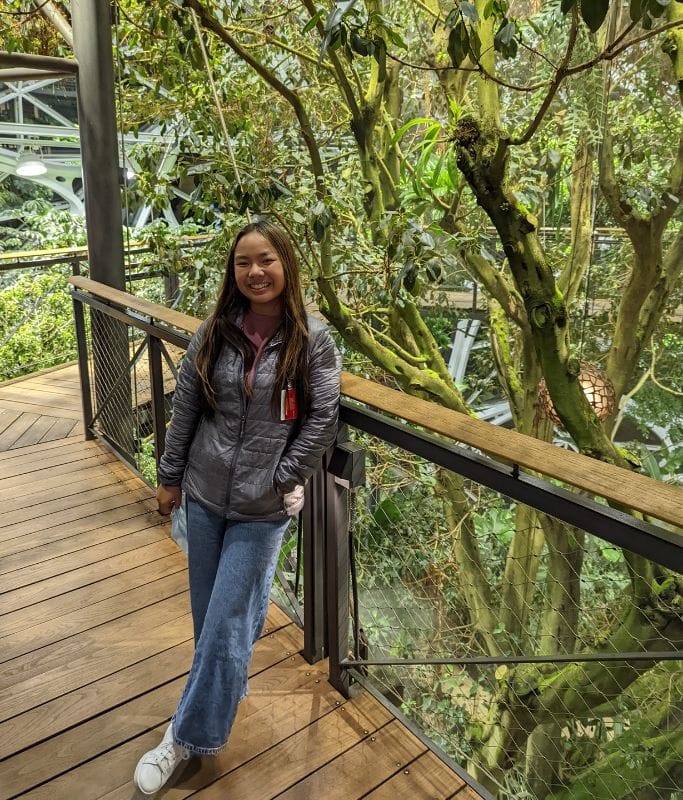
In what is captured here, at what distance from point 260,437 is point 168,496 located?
0.34m

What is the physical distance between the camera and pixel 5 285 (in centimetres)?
802

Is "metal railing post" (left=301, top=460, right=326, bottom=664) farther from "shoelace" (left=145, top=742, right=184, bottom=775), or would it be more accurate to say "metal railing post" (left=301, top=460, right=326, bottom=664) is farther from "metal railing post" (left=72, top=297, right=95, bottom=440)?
"metal railing post" (left=72, top=297, right=95, bottom=440)

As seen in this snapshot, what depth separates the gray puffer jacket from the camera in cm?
149

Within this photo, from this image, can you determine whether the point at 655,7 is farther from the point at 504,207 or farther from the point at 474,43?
the point at 504,207

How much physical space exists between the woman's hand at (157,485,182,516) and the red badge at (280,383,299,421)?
14.6 inches

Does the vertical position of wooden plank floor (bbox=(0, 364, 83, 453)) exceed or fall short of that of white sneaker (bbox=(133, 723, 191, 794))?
it falls short

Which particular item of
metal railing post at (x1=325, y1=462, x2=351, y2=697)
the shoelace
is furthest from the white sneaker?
metal railing post at (x1=325, y1=462, x2=351, y2=697)

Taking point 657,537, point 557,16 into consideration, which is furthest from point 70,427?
point 657,537

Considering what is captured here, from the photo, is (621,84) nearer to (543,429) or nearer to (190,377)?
(543,429)

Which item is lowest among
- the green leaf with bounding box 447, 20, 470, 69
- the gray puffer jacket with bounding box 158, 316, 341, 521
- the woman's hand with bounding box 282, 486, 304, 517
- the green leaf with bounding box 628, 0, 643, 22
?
the woman's hand with bounding box 282, 486, 304, 517

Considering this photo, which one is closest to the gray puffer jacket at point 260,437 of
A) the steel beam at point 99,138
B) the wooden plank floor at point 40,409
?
the steel beam at point 99,138

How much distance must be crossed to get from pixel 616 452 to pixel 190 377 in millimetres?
2137

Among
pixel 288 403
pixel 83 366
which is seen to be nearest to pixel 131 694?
pixel 288 403

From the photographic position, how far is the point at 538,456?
3.89ft
